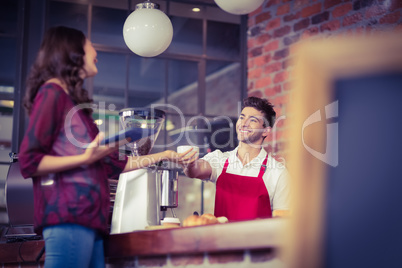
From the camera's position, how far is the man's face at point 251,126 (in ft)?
8.86

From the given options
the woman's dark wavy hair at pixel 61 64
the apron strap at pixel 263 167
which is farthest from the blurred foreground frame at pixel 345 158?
the apron strap at pixel 263 167

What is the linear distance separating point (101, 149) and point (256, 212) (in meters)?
1.31

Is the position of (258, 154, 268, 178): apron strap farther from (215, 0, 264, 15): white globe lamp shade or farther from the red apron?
(215, 0, 264, 15): white globe lamp shade

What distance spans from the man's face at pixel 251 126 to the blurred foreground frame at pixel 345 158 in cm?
209

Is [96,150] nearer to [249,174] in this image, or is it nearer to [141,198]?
[141,198]

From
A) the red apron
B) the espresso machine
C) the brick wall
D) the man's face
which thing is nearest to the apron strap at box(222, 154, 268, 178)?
the red apron

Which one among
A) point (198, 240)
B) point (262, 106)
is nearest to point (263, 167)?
point (262, 106)

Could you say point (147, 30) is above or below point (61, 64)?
above

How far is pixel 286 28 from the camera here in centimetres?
336

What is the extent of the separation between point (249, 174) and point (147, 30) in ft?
3.18

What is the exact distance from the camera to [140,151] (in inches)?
81.7

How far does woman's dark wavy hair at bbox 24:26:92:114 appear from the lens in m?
Answer: 1.40

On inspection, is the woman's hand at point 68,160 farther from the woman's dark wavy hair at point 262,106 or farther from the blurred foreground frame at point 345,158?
the woman's dark wavy hair at point 262,106

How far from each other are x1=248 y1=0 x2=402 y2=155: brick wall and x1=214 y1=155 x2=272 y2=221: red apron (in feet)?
2.36
